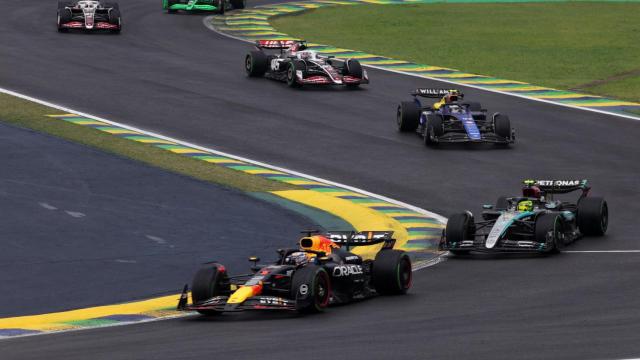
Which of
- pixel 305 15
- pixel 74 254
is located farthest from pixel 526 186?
pixel 305 15

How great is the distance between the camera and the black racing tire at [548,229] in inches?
1009

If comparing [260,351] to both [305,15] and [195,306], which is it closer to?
[195,306]

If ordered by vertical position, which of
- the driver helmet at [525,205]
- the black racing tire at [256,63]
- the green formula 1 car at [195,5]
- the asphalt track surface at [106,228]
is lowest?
the asphalt track surface at [106,228]

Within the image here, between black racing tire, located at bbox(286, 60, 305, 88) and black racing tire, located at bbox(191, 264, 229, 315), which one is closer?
black racing tire, located at bbox(191, 264, 229, 315)

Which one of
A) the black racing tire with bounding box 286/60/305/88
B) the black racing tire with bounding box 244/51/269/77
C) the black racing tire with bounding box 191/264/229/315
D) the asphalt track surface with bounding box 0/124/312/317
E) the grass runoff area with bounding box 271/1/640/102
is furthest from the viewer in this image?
the grass runoff area with bounding box 271/1/640/102

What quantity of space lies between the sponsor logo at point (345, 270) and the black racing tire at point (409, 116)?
689 inches

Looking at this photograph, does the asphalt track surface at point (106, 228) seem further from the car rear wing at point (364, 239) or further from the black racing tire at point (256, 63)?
the black racing tire at point (256, 63)

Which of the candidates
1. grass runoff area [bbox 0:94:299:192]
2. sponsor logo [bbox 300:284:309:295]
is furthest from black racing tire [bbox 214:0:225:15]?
sponsor logo [bbox 300:284:309:295]

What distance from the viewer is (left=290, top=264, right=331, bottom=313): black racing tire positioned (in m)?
20.7

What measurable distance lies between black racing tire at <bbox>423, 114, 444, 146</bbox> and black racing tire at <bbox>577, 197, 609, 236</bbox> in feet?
33.4

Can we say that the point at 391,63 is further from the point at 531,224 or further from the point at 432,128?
the point at 531,224

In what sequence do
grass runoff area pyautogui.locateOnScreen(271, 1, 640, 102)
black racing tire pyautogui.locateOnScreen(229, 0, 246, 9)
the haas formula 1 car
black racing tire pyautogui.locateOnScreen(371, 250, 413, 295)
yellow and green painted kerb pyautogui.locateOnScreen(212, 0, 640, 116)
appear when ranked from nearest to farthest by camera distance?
1. the haas formula 1 car
2. black racing tire pyautogui.locateOnScreen(371, 250, 413, 295)
3. yellow and green painted kerb pyautogui.locateOnScreen(212, 0, 640, 116)
4. grass runoff area pyautogui.locateOnScreen(271, 1, 640, 102)
5. black racing tire pyautogui.locateOnScreen(229, 0, 246, 9)

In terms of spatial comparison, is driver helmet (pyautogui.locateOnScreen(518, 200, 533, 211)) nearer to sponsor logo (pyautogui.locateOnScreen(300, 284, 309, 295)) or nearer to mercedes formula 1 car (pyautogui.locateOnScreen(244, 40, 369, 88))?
sponsor logo (pyautogui.locateOnScreen(300, 284, 309, 295))

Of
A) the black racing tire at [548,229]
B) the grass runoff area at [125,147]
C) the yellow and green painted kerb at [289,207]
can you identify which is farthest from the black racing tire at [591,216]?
the grass runoff area at [125,147]
